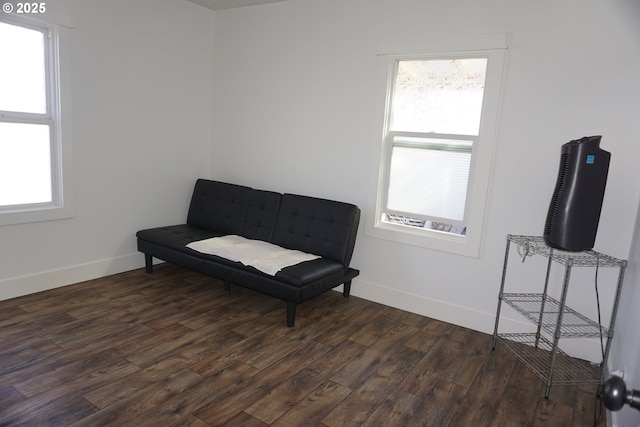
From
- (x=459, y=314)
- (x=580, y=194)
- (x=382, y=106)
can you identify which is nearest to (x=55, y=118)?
(x=382, y=106)

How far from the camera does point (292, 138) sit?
13.2 ft

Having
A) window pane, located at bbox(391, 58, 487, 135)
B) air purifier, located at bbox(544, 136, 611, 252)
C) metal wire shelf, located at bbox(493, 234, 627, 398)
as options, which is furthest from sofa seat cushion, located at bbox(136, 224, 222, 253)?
air purifier, located at bbox(544, 136, 611, 252)

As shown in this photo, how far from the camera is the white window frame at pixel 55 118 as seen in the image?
3.16 m

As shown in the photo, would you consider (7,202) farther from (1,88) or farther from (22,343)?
(22,343)

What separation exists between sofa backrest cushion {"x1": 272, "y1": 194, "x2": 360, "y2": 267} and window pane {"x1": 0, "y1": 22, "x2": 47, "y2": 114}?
2089 millimetres

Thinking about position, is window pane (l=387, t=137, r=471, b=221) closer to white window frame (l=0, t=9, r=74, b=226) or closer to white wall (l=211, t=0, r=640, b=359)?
white wall (l=211, t=0, r=640, b=359)

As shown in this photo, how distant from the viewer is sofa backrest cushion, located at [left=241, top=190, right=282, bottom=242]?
3.88m

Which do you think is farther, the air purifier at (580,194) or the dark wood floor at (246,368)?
the air purifier at (580,194)

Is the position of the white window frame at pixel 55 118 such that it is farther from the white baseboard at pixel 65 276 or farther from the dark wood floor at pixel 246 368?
the dark wood floor at pixel 246 368

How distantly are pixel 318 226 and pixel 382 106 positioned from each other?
1122mm

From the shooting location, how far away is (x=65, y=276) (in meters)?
3.57

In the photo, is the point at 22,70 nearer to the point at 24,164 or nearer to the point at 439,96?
the point at 24,164

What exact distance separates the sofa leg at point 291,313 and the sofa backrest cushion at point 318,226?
0.60 m

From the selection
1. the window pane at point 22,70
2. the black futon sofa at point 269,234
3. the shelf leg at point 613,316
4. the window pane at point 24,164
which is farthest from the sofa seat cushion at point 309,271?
the window pane at point 22,70
